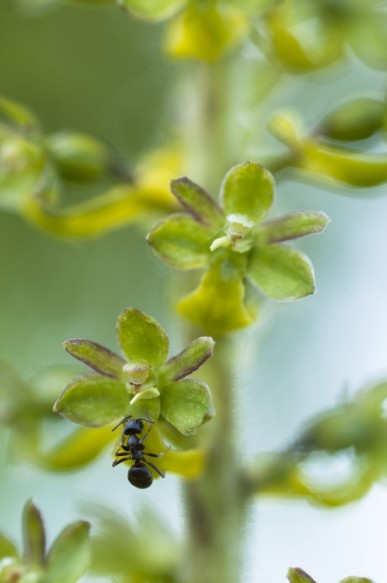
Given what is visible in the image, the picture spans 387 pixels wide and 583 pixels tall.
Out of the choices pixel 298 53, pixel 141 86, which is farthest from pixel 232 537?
pixel 141 86

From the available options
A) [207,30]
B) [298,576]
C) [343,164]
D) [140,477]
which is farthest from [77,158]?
Result: [298,576]

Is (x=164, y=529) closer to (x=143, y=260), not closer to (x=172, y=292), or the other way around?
(x=172, y=292)

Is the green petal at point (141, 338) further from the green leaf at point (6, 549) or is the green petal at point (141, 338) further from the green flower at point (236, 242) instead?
the green leaf at point (6, 549)

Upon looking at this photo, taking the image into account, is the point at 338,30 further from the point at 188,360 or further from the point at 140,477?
the point at 140,477

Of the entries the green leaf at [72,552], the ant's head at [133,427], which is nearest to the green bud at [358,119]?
the ant's head at [133,427]

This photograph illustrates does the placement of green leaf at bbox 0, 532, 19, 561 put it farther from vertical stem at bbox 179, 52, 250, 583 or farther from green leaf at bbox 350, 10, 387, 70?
green leaf at bbox 350, 10, 387, 70

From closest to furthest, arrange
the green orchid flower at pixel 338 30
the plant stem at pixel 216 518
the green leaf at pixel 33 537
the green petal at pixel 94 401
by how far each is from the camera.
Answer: the green petal at pixel 94 401
the green leaf at pixel 33 537
the plant stem at pixel 216 518
the green orchid flower at pixel 338 30
